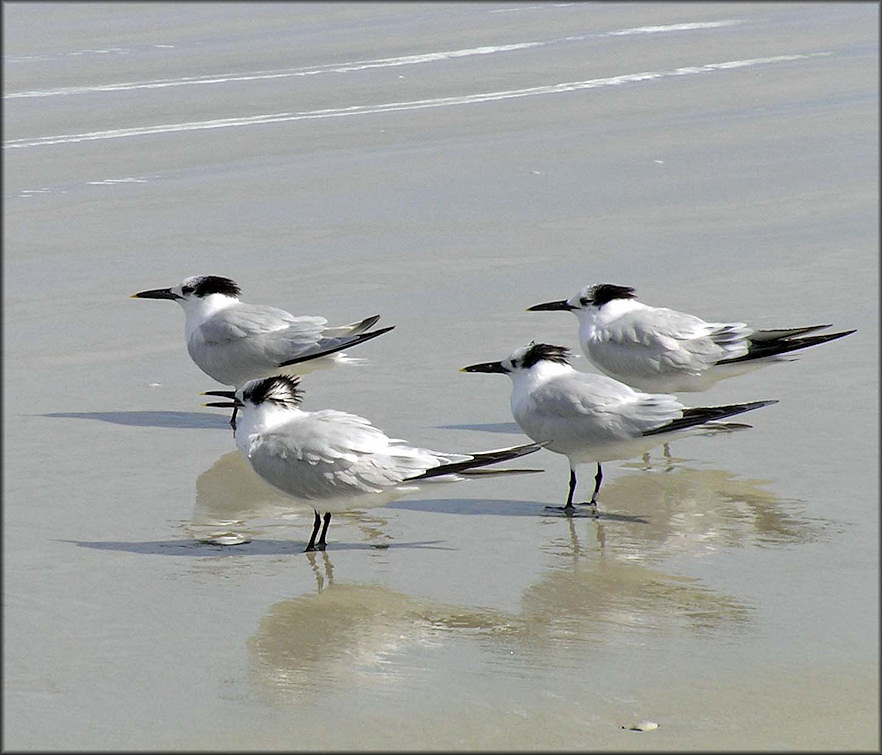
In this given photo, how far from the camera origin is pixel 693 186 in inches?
398

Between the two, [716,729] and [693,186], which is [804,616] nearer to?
[716,729]

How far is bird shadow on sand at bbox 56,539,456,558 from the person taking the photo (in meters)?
5.07

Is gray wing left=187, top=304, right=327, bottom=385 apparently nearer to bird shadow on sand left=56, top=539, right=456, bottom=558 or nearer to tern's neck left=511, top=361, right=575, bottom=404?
tern's neck left=511, top=361, right=575, bottom=404

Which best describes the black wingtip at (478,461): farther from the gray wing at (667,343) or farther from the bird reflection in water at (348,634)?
the gray wing at (667,343)

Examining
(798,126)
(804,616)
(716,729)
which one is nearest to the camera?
(716,729)

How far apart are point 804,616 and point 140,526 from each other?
233 cm

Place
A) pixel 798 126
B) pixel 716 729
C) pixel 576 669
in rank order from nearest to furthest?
1. pixel 716 729
2. pixel 576 669
3. pixel 798 126

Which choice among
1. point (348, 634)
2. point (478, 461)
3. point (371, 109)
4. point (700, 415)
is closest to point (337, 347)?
point (478, 461)

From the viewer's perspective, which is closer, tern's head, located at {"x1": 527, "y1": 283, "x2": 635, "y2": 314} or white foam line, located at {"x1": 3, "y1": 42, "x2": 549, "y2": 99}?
tern's head, located at {"x1": 527, "y1": 283, "x2": 635, "y2": 314}

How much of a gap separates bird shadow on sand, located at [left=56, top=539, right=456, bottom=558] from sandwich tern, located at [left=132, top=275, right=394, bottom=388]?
1.48 m

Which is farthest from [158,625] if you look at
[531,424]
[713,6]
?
[713,6]

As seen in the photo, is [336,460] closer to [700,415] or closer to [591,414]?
[591,414]

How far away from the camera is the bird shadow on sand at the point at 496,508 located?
5355 millimetres

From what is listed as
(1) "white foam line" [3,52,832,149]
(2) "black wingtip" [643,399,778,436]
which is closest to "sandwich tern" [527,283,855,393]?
(2) "black wingtip" [643,399,778,436]
